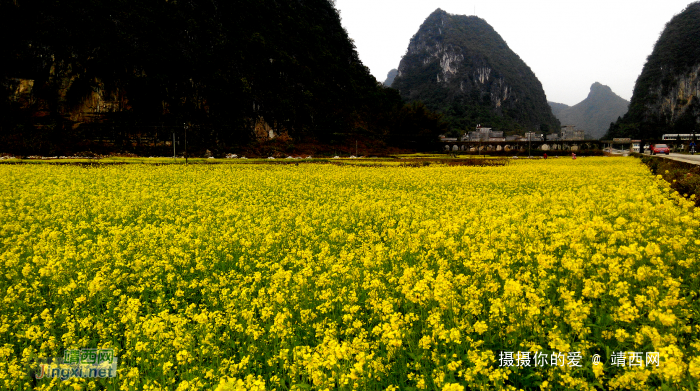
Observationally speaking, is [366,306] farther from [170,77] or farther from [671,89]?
[671,89]

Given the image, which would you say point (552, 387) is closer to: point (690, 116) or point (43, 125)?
point (43, 125)

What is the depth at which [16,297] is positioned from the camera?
15.8ft

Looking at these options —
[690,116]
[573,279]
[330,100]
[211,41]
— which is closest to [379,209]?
[573,279]

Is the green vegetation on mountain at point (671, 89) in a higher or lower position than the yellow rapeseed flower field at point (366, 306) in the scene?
higher

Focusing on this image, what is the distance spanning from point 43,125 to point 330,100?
1933 inches

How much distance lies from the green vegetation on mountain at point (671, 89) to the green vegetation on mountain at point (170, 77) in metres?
120

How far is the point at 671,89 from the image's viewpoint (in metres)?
156

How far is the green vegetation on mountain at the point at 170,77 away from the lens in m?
49.8

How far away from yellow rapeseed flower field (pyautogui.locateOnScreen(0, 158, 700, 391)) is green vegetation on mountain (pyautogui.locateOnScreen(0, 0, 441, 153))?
165ft

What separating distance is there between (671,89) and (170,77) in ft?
631
